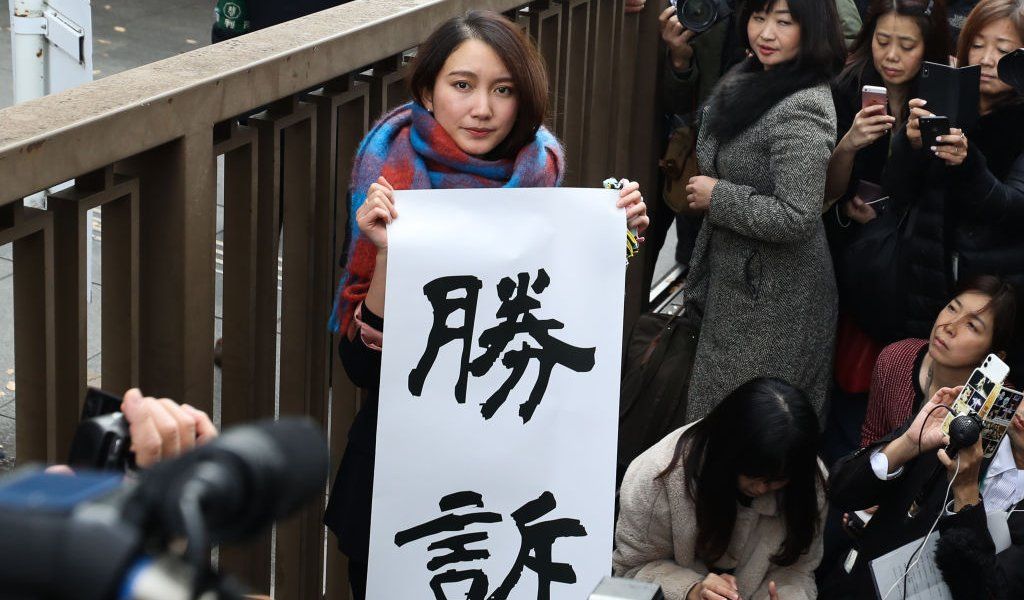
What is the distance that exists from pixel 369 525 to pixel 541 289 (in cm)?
65

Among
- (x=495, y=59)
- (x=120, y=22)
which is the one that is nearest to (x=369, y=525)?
(x=495, y=59)

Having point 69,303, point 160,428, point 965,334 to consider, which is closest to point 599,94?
point 965,334

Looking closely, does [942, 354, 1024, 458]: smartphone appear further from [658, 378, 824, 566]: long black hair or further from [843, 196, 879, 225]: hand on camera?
[843, 196, 879, 225]: hand on camera

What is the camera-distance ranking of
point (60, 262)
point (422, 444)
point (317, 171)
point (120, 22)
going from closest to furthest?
1. point (60, 262)
2. point (422, 444)
3. point (317, 171)
4. point (120, 22)

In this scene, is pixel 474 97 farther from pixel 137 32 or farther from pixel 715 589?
pixel 137 32

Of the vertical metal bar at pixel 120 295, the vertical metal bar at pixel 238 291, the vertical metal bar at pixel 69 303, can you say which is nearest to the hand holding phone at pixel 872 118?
the vertical metal bar at pixel 238 291

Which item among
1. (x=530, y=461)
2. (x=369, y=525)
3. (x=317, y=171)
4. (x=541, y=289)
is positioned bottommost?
(x=369, y=525)

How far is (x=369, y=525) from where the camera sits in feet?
9.61

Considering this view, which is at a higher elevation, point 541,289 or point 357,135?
point 357,135

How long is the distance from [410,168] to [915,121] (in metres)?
1.89

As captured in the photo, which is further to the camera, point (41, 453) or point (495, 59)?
point (495, 59)

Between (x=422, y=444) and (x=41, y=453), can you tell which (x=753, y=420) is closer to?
(x=422, y=444)

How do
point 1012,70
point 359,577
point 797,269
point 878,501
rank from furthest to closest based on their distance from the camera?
point 797,269 → point 1012,70 → point 878,501 → point 359,577

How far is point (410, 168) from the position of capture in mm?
2859
